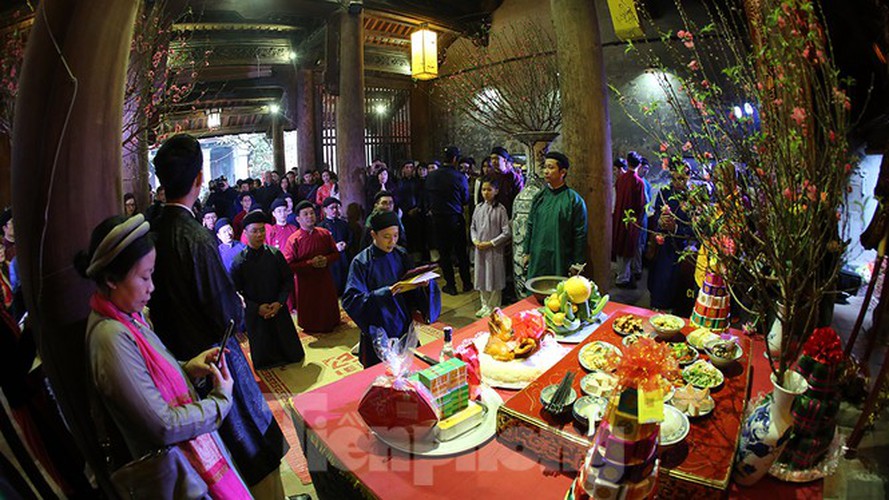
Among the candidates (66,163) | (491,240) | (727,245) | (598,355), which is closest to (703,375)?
(598,355)

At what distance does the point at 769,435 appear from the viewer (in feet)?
4.95

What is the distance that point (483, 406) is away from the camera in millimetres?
1960

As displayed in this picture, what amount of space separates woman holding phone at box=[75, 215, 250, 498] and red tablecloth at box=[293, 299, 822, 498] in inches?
16.8

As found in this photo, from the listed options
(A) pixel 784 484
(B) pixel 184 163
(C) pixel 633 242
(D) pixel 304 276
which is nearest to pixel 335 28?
(D) pixel 304 276

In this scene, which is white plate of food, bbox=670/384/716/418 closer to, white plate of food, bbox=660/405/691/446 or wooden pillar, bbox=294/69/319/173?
white plate of food, bbox=660/405/691/446

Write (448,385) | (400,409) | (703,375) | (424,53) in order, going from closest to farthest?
(400,409) < (448,385) < (703,375) < (424,53)

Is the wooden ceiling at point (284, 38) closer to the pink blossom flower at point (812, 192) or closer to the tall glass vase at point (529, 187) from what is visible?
the tall glass vase at point (529, 187)

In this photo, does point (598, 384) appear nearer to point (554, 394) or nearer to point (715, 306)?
point (554, 394)

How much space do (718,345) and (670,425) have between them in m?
0.72

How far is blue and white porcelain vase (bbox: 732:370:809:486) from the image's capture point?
1.50 m

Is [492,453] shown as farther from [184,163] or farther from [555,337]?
[184,163]

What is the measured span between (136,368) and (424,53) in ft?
23.2

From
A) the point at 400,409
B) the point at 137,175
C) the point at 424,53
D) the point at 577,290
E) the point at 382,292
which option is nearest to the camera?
the point at 400,409

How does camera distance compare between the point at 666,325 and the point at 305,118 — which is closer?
the point at 666,325
